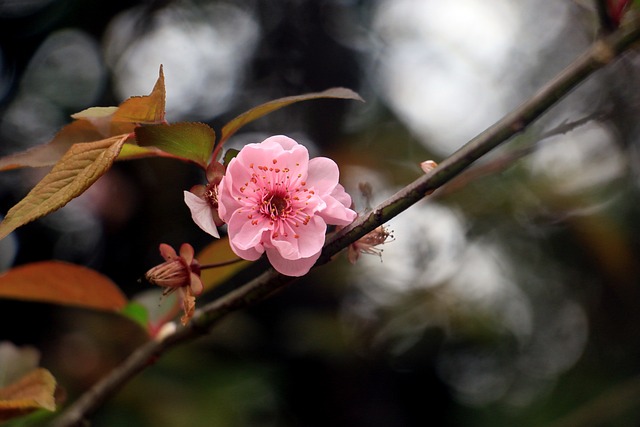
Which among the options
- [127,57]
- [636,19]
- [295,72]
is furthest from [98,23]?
[636,19]

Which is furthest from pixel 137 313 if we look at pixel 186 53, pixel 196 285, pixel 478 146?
pixel 186 53

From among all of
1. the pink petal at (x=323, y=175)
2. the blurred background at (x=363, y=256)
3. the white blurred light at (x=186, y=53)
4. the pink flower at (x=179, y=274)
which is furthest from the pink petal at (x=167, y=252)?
the white blurred light at (x=186, y=53)

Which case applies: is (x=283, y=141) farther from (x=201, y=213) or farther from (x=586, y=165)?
(x=586, y=165)

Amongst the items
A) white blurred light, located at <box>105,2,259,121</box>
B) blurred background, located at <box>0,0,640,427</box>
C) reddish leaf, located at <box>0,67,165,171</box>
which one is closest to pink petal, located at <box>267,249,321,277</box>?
reddish leaf, located at <box>0,67,165,171</box>

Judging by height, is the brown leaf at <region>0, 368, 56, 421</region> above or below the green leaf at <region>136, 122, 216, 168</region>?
below

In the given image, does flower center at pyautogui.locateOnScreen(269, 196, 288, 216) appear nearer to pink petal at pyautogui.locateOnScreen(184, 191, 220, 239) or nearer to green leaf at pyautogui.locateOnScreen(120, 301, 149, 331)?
pink petal at pyautogui.locateOnScreen(184, 191, 220, 239)

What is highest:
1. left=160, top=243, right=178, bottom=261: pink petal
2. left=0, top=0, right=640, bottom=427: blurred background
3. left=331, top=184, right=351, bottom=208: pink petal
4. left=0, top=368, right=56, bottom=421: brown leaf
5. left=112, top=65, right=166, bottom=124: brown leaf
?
left=112, top=65, right=166, bottom=124: brown leaf

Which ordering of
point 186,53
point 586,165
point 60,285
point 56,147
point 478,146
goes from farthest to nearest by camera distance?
1. point 186,53
2. point 586,165
3. point 60,285
4. point 56,147
5. point 478,146
